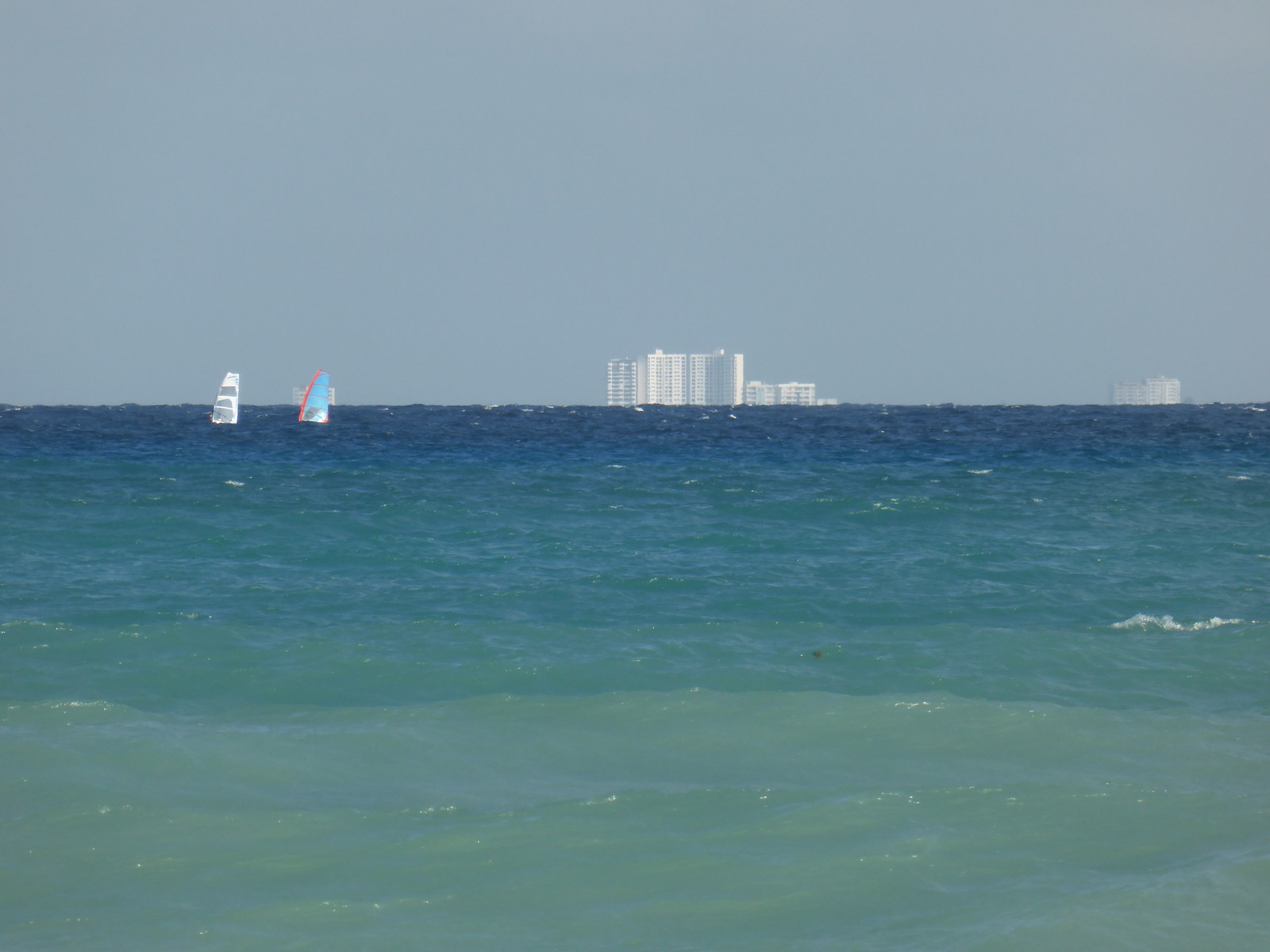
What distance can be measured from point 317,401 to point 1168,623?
54.7m

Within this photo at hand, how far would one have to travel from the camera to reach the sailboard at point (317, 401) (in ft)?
194

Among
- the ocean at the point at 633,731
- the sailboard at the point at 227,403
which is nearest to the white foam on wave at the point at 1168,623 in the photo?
the ocean at the point at 633,731

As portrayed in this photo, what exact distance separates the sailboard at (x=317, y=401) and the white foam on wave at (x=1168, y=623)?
53.6 metres

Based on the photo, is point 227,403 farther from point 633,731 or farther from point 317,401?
point 633,731

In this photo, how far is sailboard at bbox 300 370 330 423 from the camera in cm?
5900

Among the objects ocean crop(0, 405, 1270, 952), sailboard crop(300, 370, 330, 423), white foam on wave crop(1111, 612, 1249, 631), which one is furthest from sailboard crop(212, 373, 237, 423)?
white foam on wave crop(1111, 612, 1249, 631)

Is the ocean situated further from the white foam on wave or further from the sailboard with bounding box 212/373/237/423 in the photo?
the sailboard with bounding box 212/373/237/423

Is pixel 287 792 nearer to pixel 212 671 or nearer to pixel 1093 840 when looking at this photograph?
pixel 212 671

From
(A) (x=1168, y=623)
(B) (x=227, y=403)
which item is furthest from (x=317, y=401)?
(A) (x=1168, y=623)

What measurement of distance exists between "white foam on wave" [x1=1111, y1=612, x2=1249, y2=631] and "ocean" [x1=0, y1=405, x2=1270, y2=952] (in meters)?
0.06

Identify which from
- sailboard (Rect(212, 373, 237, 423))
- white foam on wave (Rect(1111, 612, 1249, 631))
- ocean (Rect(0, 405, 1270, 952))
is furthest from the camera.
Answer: sailboard (Rect(212, 373, 237, 423))

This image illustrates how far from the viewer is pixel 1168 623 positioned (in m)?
11.2

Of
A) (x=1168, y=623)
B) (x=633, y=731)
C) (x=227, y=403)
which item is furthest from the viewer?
(x=227, y=403)

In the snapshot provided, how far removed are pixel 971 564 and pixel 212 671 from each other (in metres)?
10.4
